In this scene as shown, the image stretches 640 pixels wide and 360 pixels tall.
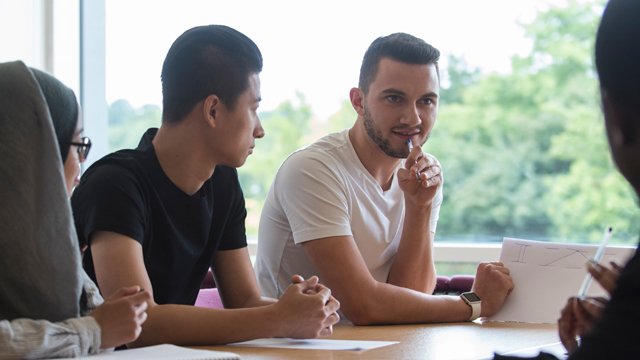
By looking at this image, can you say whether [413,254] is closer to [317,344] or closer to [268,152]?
[317,344]

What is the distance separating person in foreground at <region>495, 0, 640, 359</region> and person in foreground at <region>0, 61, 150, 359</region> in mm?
772

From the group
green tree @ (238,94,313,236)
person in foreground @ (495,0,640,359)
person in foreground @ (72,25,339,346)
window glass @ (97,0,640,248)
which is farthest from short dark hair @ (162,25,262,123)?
green tree @ (238,94,313,236)

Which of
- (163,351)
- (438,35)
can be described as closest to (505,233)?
(438,35)

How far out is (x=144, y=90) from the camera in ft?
12.7

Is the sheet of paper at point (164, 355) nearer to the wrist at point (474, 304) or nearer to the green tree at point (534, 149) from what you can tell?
the wrist at point (474, 304)

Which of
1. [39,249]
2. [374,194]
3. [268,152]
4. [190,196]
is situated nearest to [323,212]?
[374,194]

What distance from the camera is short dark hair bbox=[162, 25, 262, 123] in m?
2.02

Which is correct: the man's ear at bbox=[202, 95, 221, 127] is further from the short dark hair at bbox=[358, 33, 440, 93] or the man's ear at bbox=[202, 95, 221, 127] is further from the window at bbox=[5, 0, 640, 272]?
the window at bbox=[5, 0, 640, 272]

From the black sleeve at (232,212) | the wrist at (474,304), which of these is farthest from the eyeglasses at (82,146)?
the wrist at (474,304)

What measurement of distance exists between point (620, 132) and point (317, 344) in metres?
0.89

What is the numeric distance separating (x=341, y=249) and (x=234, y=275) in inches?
10.8

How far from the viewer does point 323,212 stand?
2.31 m

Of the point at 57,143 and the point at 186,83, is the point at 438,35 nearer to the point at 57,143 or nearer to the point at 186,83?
the point at 186,83

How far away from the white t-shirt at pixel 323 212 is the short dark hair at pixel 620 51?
4.43ft
